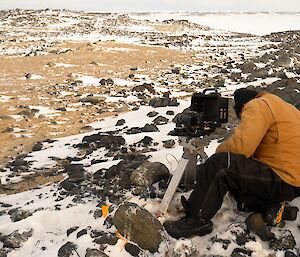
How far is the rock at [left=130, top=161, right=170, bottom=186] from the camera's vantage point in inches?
185

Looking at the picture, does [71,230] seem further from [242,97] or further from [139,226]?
[242,97]

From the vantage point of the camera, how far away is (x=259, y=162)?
3580 millimetres

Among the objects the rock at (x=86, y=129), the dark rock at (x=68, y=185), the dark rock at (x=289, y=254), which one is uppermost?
the dark rock at (x=289, y=254)

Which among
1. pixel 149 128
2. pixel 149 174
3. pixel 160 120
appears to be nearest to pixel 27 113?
pixel 160 120

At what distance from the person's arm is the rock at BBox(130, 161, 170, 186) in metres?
1.42

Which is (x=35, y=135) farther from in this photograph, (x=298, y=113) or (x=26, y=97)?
(x=298, y=113)

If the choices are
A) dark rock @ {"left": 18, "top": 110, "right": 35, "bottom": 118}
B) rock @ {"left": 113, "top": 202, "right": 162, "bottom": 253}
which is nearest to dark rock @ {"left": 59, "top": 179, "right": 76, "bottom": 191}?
rock @ {"left": 113, "top": 202, "right": 162, "bottom": 253}

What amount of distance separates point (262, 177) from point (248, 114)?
1.86 feet

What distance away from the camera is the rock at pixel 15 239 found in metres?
4.11

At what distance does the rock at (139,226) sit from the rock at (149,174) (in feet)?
2.40

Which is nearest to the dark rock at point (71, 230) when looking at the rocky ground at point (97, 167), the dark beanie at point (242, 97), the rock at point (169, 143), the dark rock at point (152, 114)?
the rocky ground at point (97, 167)

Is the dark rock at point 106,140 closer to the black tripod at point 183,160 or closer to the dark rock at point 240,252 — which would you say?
the black tripod at point 183,160

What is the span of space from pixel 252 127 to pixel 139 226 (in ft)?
4.57

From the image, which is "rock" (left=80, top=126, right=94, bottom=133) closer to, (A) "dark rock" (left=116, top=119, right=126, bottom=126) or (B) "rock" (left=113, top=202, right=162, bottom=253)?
(A) "dark rock" (left=116, top=119, right=126, bottom=126)
